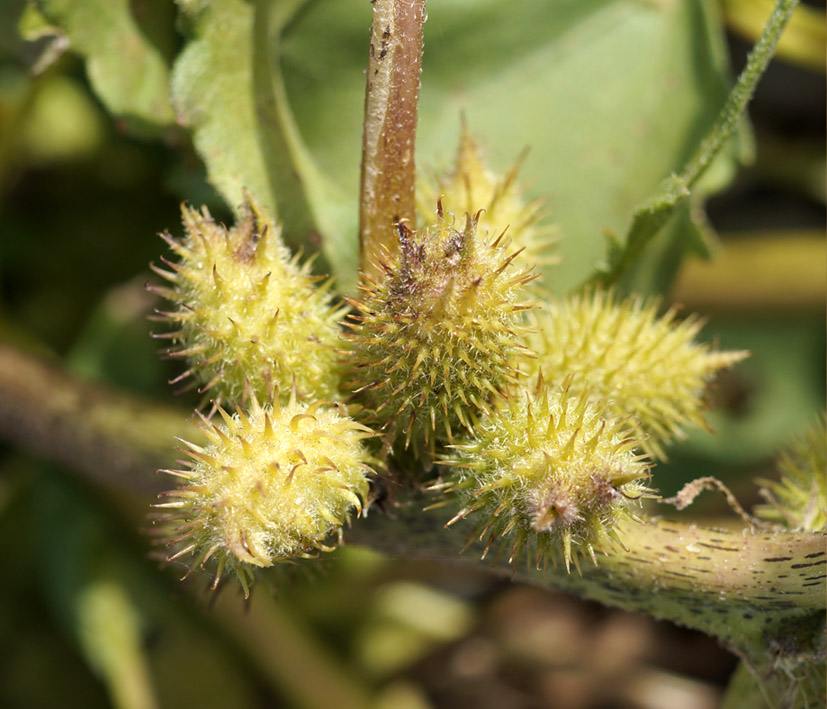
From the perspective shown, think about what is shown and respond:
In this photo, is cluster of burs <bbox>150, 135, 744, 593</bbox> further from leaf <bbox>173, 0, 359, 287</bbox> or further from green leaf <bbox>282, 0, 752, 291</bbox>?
green leaf <bbox>282, 0, 752, 291</bbox>

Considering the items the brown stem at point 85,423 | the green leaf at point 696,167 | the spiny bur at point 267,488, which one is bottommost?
the brown stem at point 85,423

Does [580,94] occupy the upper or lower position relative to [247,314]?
upper

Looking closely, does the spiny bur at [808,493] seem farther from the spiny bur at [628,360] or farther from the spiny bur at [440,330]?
the spiny bur at [440,330]

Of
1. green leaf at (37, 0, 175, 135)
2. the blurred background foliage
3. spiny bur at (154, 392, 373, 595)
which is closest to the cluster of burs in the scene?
spiny bur at (154, 392, 373, 595)

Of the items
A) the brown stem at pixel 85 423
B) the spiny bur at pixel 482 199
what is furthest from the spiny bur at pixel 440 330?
the brown stem at pixel 85 423

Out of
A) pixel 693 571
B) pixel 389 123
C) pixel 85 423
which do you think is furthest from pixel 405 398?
pixel 85 423

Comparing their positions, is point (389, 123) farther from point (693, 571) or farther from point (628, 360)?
point (693, 571)
